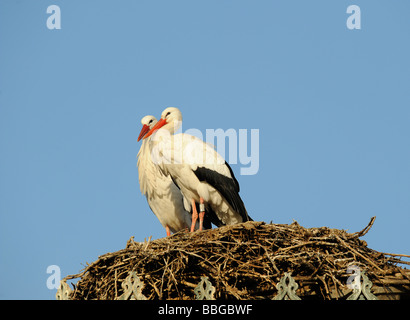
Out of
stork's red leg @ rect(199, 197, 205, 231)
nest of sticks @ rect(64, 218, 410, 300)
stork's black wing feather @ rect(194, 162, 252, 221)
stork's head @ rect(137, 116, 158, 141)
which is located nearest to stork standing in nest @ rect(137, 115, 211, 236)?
stork's head @ rect(137, 116, 158, 141)

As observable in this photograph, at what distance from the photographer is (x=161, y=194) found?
28.0 ft

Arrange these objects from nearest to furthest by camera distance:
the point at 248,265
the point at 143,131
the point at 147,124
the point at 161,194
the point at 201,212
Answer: the point at 248,265, the point at 201,212, the point at 161,194, the point at 143,131, the point at 147,124

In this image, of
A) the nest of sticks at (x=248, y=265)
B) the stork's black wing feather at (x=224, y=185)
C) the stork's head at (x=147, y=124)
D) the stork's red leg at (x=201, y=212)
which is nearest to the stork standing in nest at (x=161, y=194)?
the stork's head at (x=147, y=124)

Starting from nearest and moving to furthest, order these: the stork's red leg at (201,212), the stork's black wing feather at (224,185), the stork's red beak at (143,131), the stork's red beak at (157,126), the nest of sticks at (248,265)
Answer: the nest of sticks at (248,265)
the stork's black wing feather at (224,185)
the stork's red leg at (201,212)
the stork's red beak at (157,126)
the stork's red beak at (143,131)

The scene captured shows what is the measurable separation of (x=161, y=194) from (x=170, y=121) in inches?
37.5

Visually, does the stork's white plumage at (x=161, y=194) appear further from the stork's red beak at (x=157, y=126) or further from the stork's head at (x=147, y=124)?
the stork's red beak at (x=157, y=126)

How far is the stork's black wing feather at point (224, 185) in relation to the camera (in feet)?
25.6

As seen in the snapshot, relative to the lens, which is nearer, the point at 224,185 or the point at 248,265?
the point at 248,265

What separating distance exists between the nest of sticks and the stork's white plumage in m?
2.36

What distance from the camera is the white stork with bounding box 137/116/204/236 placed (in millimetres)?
8508

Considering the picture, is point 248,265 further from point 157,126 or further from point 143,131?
point 143,131

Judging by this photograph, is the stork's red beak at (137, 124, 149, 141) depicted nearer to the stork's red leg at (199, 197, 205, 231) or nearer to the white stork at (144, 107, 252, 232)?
the white stork at (144, 107, 252, 232)

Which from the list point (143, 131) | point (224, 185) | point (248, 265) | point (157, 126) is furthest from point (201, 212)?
point (248, 265)
